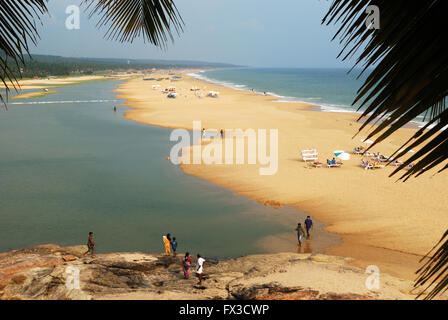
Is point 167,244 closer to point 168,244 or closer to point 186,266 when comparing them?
point 168,244

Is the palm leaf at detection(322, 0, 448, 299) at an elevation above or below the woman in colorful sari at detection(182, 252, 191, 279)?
above

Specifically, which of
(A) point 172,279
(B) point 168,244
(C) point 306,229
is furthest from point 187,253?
(C) point 306,229

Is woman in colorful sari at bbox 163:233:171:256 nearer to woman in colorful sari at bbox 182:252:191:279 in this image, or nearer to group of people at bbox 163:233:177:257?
group of people at bbox 163:233:177:257

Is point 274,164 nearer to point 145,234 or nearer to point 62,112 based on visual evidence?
point 145,234

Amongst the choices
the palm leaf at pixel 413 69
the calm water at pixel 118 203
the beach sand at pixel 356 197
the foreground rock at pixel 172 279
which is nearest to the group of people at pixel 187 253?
the foreground rock at pixel 172 279

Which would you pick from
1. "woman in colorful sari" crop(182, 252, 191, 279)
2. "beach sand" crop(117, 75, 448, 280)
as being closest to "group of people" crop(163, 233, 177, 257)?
"woman in colorful sari" crop(182, 252, 191, 279)

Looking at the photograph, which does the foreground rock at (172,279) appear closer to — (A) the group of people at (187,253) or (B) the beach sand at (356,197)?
(A) the group of people at (187,253)
